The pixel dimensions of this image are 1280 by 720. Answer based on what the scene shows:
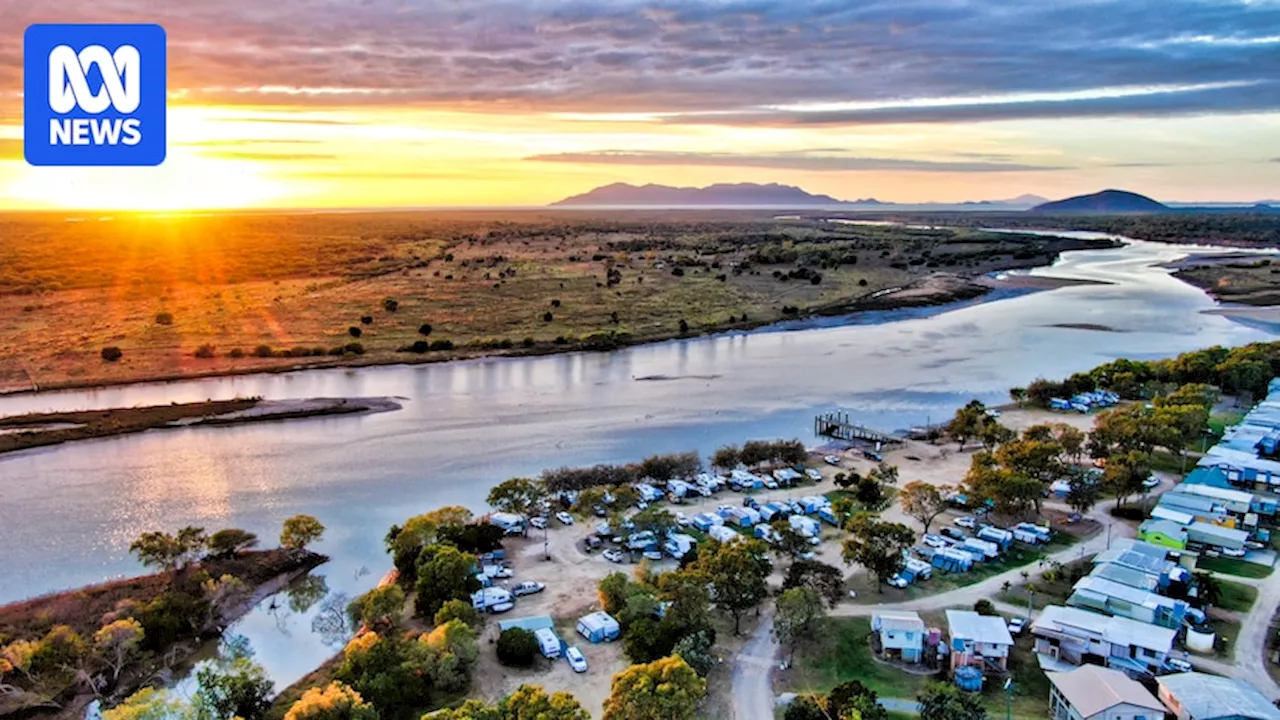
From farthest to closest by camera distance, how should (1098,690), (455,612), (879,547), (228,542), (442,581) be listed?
(228,542), (879,547), (442,581), (455,612), (1098,690)

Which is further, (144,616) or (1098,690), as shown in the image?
(144,616)

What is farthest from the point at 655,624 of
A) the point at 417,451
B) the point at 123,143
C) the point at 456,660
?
the point at 417,451

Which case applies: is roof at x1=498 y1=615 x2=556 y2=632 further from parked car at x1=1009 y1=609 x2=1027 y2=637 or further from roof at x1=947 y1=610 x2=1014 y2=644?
parked car at x1=1009 y1=609 x2=1027 y2=637

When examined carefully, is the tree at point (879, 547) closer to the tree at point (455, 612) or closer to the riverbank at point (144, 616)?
the tree at point (455, 612)

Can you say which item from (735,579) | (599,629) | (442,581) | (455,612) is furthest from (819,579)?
(442,581)

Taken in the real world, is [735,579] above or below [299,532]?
above

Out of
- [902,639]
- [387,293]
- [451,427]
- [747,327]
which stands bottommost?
[902,639]

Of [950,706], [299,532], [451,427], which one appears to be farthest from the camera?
[451,427]

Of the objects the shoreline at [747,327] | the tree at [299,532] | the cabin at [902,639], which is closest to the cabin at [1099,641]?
the cabin at [902,639]

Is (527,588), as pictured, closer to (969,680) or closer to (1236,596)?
(969,680)
